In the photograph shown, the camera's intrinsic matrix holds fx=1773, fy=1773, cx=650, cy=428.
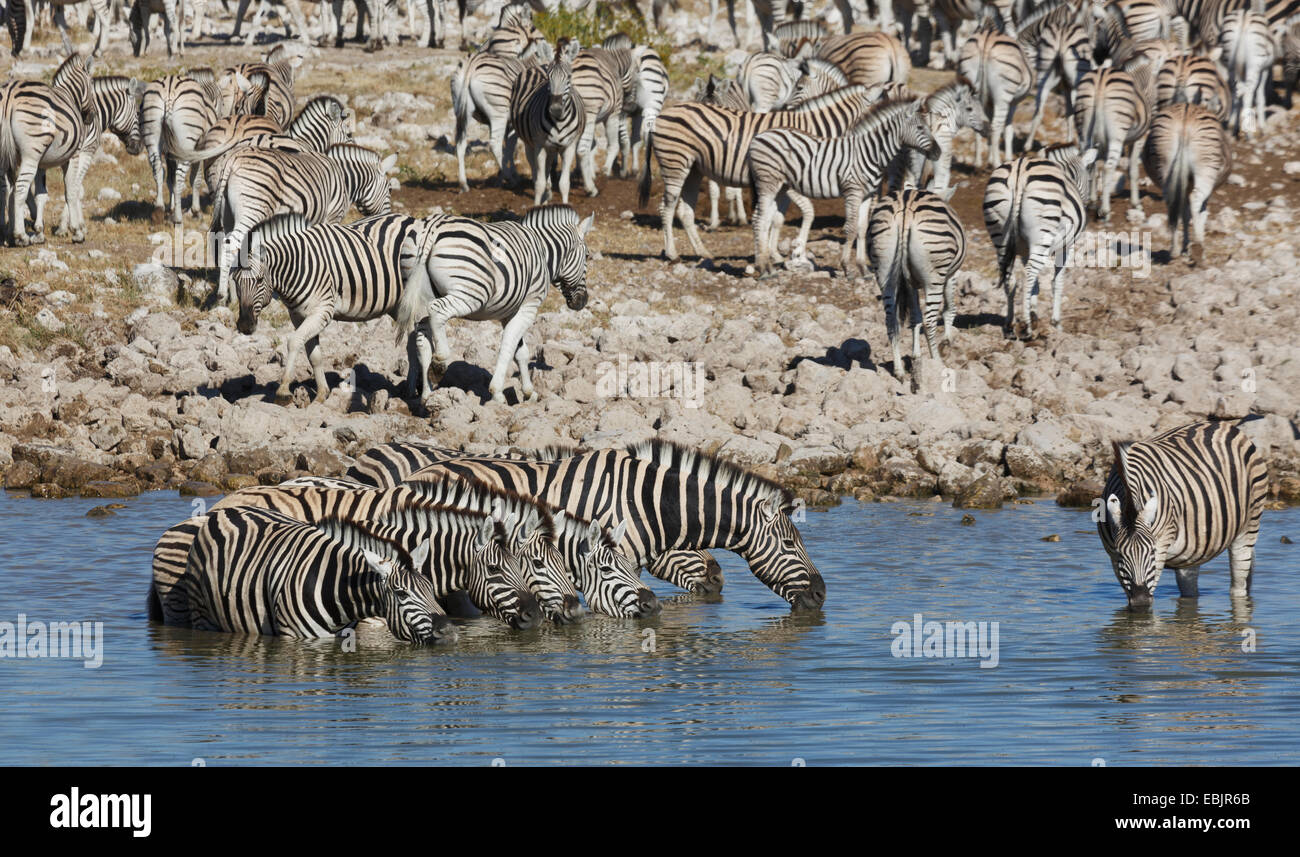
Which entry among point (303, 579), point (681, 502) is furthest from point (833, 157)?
point (303, 579)

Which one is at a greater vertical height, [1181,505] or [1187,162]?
[1187,162]

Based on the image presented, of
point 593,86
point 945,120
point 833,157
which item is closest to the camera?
point 833,157

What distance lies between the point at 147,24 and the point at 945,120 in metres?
16.0

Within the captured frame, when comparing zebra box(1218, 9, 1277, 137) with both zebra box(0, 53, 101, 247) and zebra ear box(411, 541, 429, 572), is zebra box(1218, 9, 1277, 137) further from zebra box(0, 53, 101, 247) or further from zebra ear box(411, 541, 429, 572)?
zebra ear box(411, 541, 429, 572)

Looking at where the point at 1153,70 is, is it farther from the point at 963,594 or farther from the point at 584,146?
the point at 963,594

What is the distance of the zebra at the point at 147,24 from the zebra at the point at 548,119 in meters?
10.3

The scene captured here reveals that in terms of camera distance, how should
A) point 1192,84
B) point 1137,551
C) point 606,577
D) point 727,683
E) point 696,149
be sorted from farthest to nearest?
point 1192,84 < point 696,149 < point 606,577 < point 1137,551 < point 727,683

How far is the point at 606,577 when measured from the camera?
10.6 metres

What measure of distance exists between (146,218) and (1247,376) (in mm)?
13790

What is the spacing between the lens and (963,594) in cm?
1156

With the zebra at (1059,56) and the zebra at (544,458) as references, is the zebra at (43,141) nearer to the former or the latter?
the zebra at (544,458)

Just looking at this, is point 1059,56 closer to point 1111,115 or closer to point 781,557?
point 1111,115

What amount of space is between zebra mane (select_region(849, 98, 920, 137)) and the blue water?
30.3 ft

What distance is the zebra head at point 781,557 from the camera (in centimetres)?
1091
